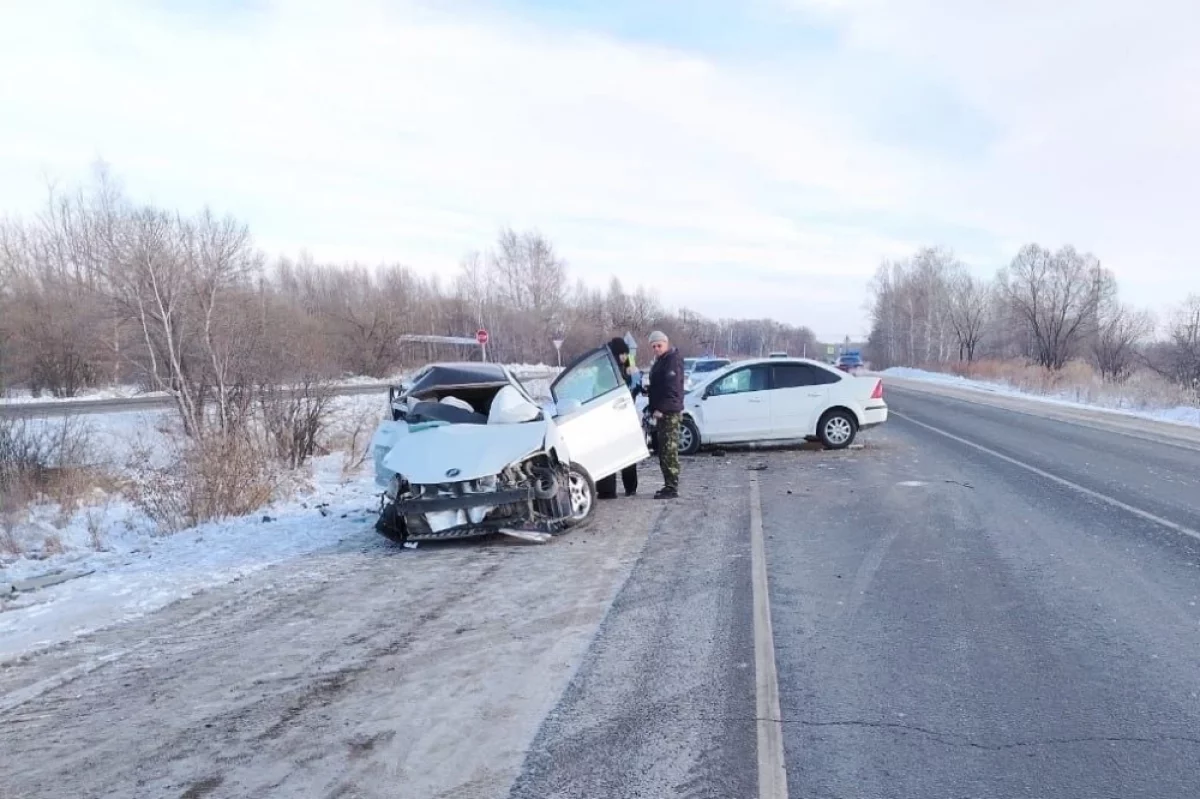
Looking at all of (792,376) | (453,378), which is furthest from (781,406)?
(453,378)

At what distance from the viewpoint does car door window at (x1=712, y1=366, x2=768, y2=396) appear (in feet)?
46.4

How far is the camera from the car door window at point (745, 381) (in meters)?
14.1

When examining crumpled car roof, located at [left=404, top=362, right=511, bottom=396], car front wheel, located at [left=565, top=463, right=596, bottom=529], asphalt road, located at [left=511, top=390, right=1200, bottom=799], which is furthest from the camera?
crumpled car roof, located at [left=404, top=362, right=511, bottom=396]

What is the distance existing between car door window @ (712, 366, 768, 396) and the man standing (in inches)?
179

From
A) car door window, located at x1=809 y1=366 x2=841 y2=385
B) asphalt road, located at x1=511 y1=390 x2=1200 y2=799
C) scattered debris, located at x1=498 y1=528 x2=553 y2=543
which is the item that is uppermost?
car door window, located at x1=809 y1=366 x2=841 y2=385

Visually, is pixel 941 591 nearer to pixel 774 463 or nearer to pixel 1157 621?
pixel 1157 621

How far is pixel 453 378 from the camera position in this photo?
909 cm

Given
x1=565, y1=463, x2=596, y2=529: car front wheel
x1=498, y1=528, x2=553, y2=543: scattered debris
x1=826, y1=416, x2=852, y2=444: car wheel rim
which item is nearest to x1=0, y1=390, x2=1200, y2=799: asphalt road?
x1=498, y1=528, x2=553, y2=543: scattered debris

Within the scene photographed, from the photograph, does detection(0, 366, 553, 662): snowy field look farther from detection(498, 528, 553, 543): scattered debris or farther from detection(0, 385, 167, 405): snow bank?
detection(0, 385, 167, 405): snow bank

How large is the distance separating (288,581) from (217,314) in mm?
15459

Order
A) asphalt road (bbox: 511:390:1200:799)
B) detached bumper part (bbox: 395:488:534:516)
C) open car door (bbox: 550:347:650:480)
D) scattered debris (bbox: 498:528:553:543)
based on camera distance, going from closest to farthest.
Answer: asphalt road (bbox: 511:390:1200:799)
detached bumper part (bbox: 395:488:534:516)
scattered debris (bbox: 498:528:553:543)
open car door (bbox: 550:347:650:480)

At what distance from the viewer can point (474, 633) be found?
4875 mm

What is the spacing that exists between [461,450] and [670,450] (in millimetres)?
3163

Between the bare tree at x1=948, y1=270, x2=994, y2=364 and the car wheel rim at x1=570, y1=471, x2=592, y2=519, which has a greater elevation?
the bare tree at x1=948, y1=270, x2=994, y2=364
